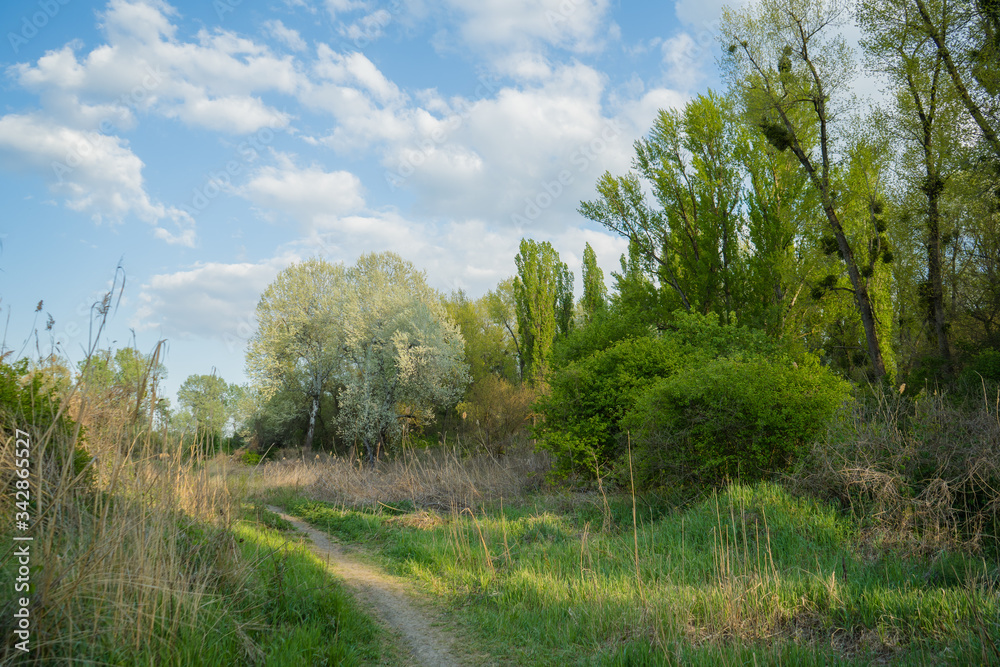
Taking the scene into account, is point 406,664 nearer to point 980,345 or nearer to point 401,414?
point 980,345

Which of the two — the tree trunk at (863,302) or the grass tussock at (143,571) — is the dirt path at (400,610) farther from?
the tree trunk at (863,302)

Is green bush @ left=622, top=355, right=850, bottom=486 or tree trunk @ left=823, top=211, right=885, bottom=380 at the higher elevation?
tree trunk @ left=823, top=211, right=885, bottom=380

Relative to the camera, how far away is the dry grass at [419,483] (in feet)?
37.7

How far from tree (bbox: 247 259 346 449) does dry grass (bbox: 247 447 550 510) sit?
449 inches

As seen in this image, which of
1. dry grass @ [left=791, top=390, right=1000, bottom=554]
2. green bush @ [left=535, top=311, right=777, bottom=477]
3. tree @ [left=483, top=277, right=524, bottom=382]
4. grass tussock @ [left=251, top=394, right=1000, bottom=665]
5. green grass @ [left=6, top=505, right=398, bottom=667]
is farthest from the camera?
tree @ [left=483, top=277, right=524, bottom=382]

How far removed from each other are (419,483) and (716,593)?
8.87 meters

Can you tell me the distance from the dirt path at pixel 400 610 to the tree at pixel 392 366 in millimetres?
16403

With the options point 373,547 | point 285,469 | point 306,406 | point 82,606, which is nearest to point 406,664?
point 82,606

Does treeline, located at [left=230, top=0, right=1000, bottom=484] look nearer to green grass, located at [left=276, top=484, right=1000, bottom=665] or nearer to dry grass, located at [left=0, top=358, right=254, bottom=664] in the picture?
green grass, located at [left=276, top=484, right=1000, bottom=665]

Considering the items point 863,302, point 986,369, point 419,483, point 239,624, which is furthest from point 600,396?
point 239,624

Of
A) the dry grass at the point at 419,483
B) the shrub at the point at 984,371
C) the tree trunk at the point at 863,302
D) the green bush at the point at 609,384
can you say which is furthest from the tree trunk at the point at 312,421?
the shrub at the point at 984,371

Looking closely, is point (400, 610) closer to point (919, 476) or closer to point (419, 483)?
point (919, 476)

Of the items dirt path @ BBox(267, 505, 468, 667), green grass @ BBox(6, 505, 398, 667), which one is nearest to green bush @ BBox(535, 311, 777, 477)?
dirt path @ BBox(267, 505, 468, 667)

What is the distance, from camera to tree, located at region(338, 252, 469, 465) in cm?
2456
